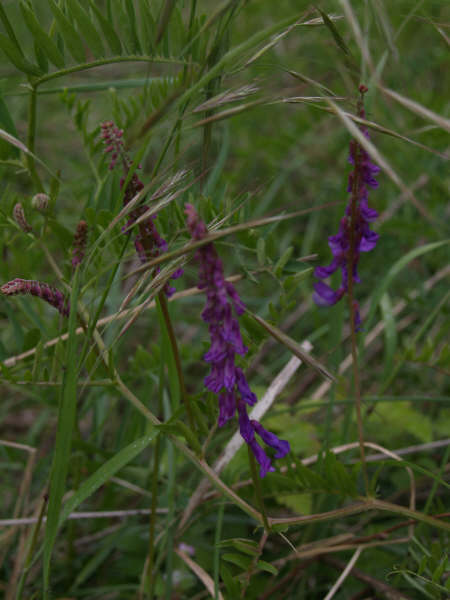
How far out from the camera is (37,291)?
49.8 inches

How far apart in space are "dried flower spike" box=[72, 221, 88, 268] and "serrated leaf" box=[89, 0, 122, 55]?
453 millimetres

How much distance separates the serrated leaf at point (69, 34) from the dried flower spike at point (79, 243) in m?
0.43

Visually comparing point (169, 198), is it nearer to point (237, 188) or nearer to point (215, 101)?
point (215, 101)

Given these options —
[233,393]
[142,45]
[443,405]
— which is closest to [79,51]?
[142,45]

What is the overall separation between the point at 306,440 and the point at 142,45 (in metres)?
1.38

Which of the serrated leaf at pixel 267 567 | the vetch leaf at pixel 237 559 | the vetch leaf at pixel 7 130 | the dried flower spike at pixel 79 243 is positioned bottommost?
the vetch leaf at pixel 237 559

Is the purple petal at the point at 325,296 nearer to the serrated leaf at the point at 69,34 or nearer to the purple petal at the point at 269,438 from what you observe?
the purple petal at the point at 269,438

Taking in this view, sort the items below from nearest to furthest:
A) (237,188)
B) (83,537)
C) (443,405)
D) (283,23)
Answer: (283,23)
(83,537)
(443,405)
(237,188)

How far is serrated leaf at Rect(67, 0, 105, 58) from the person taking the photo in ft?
4.55

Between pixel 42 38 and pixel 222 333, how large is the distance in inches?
33.9

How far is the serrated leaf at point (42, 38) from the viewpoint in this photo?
133 cm

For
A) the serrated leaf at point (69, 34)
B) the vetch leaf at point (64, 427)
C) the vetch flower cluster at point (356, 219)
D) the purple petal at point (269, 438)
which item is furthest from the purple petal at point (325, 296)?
the serrated leaf at point (69, 34)

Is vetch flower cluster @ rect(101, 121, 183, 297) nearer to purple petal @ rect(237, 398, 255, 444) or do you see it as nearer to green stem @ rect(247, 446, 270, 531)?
purple petal @ rect(237, 398, 255, 444)

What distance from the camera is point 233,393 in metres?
1.20
